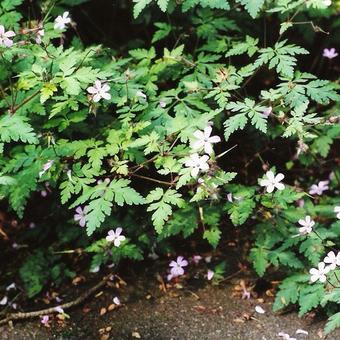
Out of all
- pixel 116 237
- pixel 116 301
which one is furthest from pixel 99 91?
pixel 116 301

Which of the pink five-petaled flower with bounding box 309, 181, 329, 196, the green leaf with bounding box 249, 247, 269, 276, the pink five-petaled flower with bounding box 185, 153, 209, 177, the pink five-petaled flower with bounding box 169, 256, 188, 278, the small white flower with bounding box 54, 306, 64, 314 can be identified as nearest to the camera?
the pink five-petaled flower with bounding box 185, 153, 209, 177

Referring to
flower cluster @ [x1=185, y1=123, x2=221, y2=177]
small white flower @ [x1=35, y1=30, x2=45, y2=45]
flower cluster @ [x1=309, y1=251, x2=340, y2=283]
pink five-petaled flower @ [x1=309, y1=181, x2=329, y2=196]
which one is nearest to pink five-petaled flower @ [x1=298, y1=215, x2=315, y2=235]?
flower cluster @ [x1=309, y1=251, x2=340, y2=283]

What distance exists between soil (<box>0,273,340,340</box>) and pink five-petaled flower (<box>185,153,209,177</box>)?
4.00 ft

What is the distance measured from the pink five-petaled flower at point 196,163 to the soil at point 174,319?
1220mm

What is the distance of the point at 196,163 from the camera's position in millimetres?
3371

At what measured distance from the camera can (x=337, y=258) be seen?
362cm

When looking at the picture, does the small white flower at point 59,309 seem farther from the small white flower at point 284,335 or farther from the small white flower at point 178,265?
the small white flower at point 284,335

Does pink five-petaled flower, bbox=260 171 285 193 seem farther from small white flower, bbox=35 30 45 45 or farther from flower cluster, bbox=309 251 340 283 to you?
small white flower, bbox=35 30 45 45

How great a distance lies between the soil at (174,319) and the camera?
3.86 meters

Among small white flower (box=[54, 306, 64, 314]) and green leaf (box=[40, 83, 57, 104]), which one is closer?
green leaf (box=[40, 83, 57, 104])

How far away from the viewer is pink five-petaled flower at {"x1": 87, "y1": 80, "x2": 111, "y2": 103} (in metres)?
3.59

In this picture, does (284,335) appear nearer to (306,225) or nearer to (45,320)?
(306,225)

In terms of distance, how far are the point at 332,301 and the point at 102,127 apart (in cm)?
198

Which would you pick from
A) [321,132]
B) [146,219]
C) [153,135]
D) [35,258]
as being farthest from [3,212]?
[321,132]
